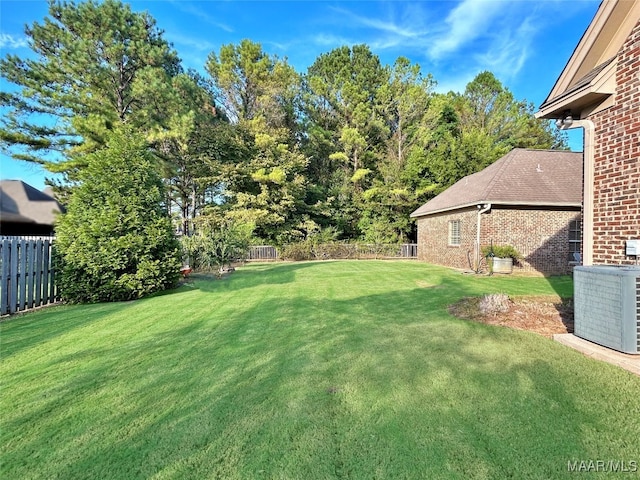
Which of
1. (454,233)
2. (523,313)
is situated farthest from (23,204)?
(454,233)

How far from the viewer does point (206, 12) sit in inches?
454

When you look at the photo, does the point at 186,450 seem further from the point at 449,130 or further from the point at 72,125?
the point at 449,130

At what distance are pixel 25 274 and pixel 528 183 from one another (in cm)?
1587

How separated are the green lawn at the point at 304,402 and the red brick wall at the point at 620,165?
181 centimetres

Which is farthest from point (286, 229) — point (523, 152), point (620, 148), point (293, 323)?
point (620, 148)

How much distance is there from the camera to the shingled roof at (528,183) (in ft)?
38.6

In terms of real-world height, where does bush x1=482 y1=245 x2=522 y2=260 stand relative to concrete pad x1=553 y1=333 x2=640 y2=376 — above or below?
above

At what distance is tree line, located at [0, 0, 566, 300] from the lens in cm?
1623

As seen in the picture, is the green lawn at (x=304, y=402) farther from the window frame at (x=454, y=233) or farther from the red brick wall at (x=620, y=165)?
the window frame at (x=454, y=233)

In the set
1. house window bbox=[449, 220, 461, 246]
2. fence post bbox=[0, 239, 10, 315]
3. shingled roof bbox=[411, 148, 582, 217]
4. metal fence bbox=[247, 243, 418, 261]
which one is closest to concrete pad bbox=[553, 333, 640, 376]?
shingled roof bbox=[411, 148, 582, 217]

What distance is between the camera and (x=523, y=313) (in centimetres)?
530

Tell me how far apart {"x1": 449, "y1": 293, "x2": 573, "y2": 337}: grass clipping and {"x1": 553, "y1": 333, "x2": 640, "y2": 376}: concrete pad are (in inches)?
12.0

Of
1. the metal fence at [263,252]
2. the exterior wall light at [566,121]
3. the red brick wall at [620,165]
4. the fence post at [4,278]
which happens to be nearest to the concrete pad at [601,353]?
the red brick wall at [620,165]

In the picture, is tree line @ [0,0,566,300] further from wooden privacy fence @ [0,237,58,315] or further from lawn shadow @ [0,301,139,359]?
lawn shadow @ [0,301,139,359]
